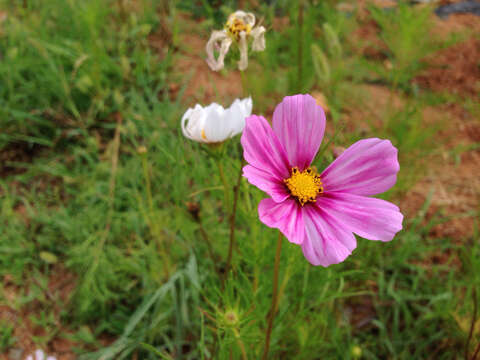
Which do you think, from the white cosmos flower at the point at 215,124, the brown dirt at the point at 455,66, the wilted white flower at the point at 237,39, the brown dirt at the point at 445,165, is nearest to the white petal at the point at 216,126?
the white cosmos flower at the point at 215,124

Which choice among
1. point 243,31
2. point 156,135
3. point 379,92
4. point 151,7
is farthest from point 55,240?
point 379,92

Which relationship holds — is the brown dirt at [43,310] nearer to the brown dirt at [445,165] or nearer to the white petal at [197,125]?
the white petal at [197,125]

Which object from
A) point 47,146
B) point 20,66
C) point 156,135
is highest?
point 20,66

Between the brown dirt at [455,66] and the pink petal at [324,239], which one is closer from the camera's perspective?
the pink petal at [324,239]

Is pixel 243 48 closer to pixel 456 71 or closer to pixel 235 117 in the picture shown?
pixel 235 117

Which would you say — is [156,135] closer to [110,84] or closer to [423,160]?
[110,84]
